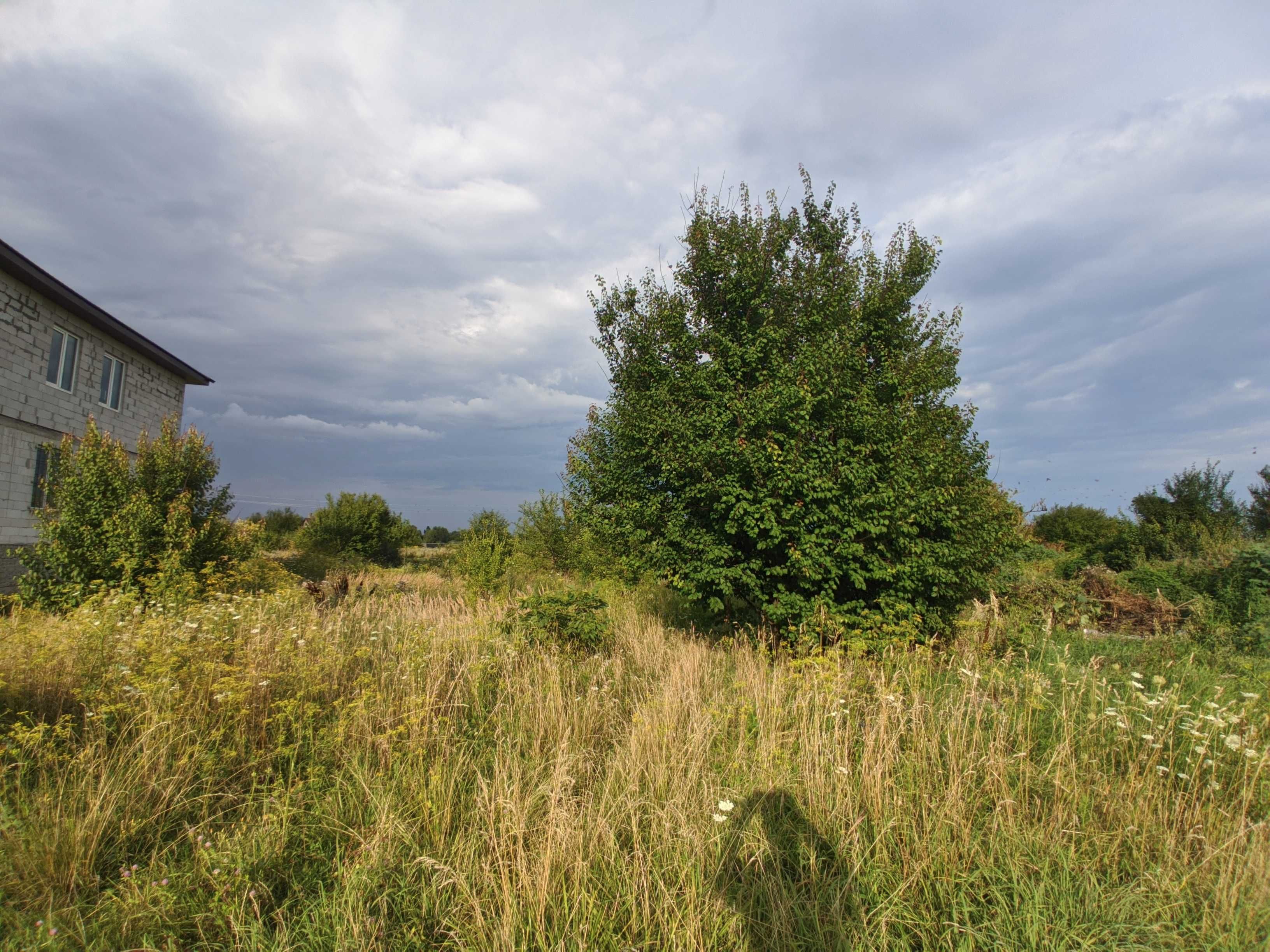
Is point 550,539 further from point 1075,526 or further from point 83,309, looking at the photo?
point 1075,526

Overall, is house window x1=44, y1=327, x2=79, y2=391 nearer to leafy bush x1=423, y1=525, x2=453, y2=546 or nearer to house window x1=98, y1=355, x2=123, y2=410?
house window x1=98, y1=355, x2=123, y2=410

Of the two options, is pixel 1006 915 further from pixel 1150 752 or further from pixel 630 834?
pixel 1150 752

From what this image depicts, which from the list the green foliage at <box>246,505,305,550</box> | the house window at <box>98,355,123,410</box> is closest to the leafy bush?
the green foliage at <box>246,505,305,550</box>

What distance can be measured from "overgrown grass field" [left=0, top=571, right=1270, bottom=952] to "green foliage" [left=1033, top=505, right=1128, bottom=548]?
26042 mm

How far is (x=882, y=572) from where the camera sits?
20.3 feet

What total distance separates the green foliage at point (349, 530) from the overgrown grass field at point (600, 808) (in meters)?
23.9

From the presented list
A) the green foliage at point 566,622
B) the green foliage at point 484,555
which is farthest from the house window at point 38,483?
the green foliage at point 566,622

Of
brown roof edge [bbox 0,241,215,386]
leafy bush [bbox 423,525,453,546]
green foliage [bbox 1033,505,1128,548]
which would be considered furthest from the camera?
leafy bush [bbox 423,525,453,546]

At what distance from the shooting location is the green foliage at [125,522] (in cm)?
955

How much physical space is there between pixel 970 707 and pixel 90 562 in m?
12.4

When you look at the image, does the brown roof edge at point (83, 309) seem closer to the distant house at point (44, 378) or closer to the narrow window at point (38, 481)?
the distant house at point (44, 378)

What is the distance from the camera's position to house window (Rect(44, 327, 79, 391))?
15484 mm

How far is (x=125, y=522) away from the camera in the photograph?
9.65 metres

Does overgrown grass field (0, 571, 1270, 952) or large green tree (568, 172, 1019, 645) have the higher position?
large green tree (568, 172, 1019, 645)
